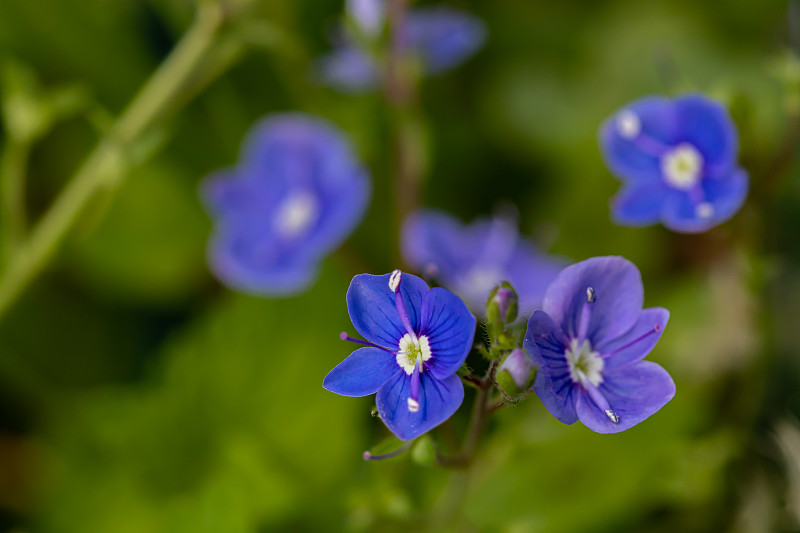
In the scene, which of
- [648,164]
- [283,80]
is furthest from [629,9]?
[648,164]

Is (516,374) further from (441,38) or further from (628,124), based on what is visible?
(441,38)

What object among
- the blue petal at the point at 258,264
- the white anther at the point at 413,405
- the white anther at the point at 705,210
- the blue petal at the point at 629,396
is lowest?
the blue petal at the point at 629,396

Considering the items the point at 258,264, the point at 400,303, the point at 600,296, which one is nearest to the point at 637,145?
the point at 600,296

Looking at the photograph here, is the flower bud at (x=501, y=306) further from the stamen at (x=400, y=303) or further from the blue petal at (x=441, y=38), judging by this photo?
the blue petal at (x=441, y=38)

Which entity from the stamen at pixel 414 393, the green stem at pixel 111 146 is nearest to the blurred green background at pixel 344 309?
the green stem at pixel 111 146

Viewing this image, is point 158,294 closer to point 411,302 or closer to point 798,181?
point 411,302

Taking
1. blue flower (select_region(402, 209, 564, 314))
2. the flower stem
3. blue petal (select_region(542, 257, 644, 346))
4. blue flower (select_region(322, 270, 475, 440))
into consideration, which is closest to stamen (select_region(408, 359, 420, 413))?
blue flower (select_region(322, 270, 475, 440))

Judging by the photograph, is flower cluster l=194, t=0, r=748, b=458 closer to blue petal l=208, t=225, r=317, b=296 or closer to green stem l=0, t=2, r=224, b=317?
blue petal l=208, t=225, r=317, b=296
